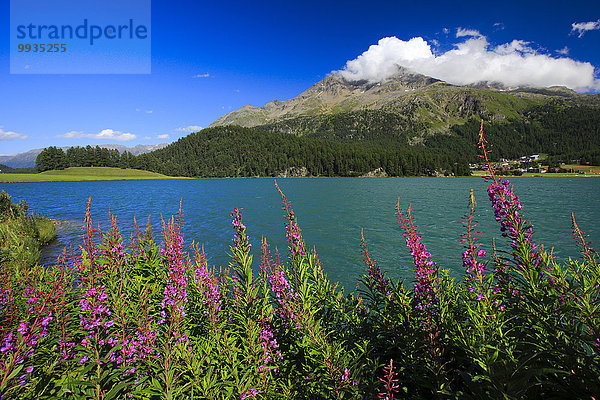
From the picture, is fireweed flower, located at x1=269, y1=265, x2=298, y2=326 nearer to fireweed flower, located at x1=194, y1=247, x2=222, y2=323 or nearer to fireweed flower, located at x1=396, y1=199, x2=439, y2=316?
fireweed flower, located at x1=194, y1=247, x2=222, y2=323

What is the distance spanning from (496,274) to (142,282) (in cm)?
698

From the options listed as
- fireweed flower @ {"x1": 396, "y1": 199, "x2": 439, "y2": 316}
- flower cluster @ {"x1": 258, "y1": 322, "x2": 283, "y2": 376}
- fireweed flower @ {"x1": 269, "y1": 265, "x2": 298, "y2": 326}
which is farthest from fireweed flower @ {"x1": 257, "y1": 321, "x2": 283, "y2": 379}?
fireweed flower @ {"x1": 396, "y1": 199, "x2": 439, "y2": 316}

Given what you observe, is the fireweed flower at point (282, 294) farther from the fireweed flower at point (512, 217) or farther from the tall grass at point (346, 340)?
the fireweed flower at point (512, 217)

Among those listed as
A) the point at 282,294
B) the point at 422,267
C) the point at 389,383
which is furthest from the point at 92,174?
the point at 389,383

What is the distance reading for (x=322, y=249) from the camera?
2402cm

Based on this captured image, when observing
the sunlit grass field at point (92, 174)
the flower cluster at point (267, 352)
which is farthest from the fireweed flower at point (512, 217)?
the sunlit grass field at point (92, 174)

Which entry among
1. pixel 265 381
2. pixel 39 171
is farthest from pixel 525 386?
pixel 39 171

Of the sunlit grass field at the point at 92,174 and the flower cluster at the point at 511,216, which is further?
the sunlit grass field at the point at 92,174

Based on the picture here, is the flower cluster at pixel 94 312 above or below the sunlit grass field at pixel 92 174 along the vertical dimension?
below

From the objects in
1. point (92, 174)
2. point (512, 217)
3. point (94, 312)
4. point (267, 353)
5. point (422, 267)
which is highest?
point (92, 174)

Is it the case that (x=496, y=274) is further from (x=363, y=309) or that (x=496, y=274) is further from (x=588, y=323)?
(x=363, y=309)

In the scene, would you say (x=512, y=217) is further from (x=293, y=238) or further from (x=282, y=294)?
(x=282, y=294)

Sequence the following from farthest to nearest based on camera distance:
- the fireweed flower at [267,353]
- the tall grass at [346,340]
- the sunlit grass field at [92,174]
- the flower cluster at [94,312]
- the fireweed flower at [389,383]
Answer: the sunlit grass field at [92,174]
the fireweed flower at [267,353]
the flower cluster at [94,312]
the tall grass at [346,340]
the fireweed flower at [389,383]

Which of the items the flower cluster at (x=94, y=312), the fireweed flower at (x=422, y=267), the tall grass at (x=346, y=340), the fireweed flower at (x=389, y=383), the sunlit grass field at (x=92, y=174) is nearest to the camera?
the fireweed flower at (x=389, y=383)
